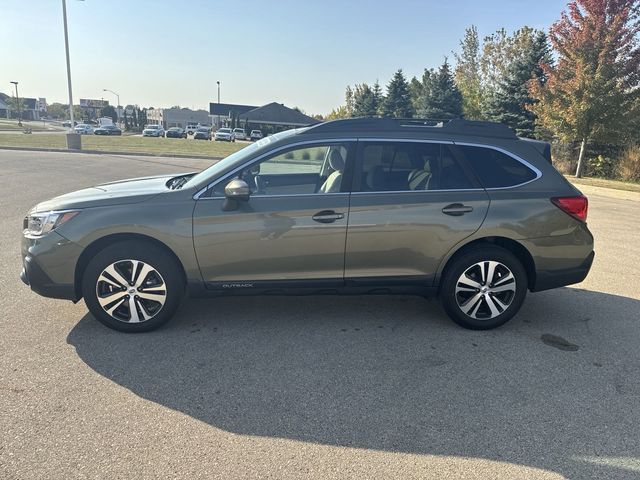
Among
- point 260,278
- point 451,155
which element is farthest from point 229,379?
point 451,155

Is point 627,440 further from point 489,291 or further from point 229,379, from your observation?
point 229,379

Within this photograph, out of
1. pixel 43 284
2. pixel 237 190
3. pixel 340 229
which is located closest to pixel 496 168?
pixel 340 229

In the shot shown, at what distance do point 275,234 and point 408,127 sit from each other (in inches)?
62.1

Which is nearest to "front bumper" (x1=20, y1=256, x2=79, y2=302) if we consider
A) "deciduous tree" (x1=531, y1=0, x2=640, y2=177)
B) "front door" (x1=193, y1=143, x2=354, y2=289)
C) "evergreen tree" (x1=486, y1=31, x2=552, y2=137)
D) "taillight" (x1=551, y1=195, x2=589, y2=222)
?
"front door" (x1=193, y1=143, x2=354, y2=289)

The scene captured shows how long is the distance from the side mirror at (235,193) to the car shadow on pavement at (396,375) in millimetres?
1105

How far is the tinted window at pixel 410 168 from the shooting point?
3971mm

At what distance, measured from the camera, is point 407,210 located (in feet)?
12.8

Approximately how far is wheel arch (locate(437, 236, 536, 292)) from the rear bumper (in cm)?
5

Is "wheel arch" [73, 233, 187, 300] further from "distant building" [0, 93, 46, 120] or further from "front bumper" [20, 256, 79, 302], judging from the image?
"distant building" [0, 93, 46, 120]

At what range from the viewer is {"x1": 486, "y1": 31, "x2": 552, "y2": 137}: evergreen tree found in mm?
26406

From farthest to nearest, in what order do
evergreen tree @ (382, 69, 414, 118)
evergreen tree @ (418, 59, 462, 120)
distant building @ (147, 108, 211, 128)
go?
distant building @ (147, 108, 211, 128), evergreen tree @ (382, 69, 414, 118), evergreen tree @ (418, 59, 462, 120)

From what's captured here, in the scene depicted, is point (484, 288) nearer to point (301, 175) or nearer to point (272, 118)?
point (301, 175)

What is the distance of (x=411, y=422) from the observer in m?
2.83

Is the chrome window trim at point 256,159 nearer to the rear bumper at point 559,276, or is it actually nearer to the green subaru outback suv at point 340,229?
the green subaru outback suv at point 340,229
